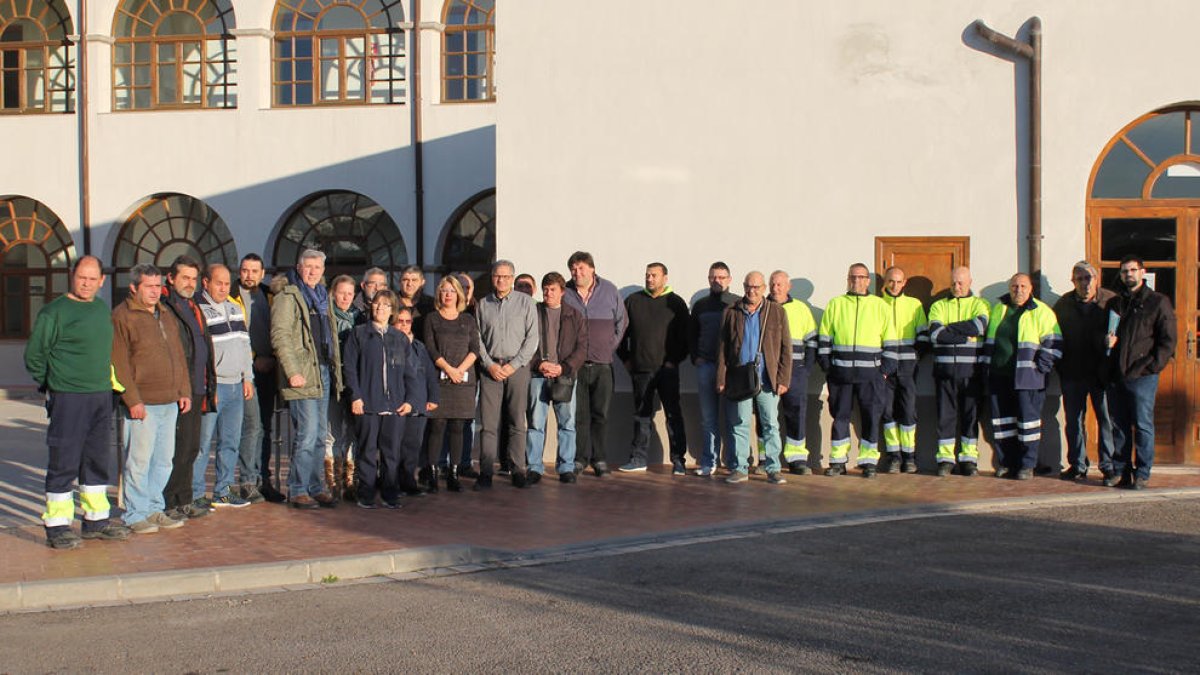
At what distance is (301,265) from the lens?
34.8 ft

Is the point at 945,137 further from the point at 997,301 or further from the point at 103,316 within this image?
the point at 103,316

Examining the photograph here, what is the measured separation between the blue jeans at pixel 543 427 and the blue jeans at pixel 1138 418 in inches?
→ 188

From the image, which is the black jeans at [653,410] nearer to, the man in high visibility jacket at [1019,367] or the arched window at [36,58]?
the man in high visibility jacket at [1019,367]

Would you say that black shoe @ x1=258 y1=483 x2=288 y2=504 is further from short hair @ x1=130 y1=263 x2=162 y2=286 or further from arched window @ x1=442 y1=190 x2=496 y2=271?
arched window @ x1=442 y1=190 x2=496 y2=271

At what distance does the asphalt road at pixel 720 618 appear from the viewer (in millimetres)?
5977

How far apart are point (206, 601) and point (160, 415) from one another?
2266 mm

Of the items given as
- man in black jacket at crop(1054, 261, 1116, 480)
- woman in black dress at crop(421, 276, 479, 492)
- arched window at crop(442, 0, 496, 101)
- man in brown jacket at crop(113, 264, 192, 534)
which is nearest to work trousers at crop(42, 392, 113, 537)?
man in brown jacket at crop(113, 264, 192, 534)

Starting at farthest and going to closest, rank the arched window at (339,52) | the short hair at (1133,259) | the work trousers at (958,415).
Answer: the arched window at (339,52)
the work trousers at (958,415)
the short hair at (1133,259)

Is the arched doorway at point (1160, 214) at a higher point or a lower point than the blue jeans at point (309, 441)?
higher

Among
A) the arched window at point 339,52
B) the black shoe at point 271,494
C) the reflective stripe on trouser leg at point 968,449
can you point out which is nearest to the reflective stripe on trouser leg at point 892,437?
the reflective stripe on trouser leg at point 968,449

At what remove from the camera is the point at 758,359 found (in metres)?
11.9

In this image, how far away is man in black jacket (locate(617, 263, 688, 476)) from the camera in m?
12.5

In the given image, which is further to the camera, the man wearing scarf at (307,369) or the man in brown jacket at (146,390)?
the man wearing scarf at (307,369)

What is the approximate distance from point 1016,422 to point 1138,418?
1.11 m
